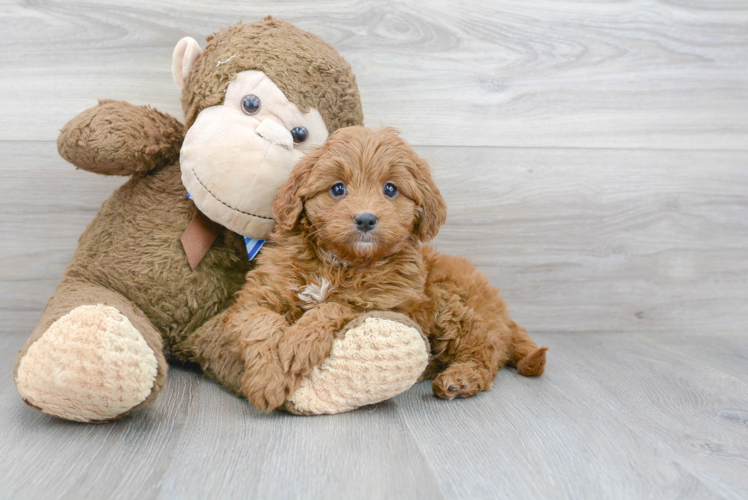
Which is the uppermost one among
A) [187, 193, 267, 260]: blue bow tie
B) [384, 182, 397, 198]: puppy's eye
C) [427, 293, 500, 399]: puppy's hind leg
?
[384, 182, 397, 198]: puppy's eye

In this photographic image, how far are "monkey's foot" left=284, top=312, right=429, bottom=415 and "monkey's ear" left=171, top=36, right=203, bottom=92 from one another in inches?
24.9

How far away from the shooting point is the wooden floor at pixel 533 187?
0.97 metres

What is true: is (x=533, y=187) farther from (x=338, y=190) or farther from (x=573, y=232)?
(x=338, y=190)

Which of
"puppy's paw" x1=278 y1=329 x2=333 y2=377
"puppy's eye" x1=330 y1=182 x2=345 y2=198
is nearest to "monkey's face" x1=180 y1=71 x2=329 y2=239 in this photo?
"puppy's eye" x1=330 y1=182 x2=345 y2=198

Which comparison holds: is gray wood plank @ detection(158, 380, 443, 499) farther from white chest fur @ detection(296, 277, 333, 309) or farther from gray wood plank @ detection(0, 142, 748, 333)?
gray wood plank @ detection(0, 142, 748, 333)

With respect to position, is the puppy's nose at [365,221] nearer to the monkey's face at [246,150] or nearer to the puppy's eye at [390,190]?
the puppy's eye at [390,190]

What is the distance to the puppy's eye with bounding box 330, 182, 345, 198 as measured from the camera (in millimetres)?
972

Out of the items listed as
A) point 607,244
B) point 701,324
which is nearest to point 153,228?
point 607,244

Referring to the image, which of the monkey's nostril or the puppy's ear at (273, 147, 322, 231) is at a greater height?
the monkey's nostril

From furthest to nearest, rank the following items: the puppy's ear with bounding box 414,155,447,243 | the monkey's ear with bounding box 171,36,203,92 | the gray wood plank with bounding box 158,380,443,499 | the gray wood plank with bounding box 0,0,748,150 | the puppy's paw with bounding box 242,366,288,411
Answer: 1. the gray wood plank with bounding box 0,0,748,150
2. the monkey's ear with bounding box 171,36,203,92
3. the puppy's ear with bounding box 414,155,447,243
4. the puppy's paw with bounding box 242,366,288,411
5. the gray wood plank with bounding box 158,380,443,499

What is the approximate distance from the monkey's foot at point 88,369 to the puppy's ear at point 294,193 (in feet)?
1.00

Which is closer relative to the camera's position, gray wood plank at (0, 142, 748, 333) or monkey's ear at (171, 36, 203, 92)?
monkey's ear at (171, 36, 203, 92)

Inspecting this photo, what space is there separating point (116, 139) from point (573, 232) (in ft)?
3.79

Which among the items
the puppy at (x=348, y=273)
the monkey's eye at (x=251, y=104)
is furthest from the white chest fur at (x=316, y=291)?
the monkey's eye at (x=251, y=104)
